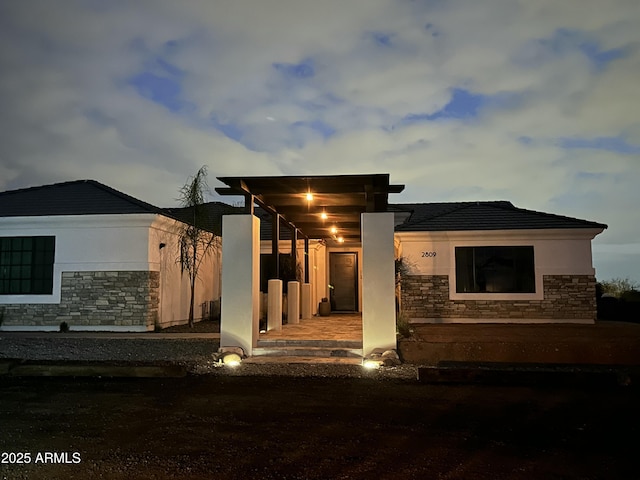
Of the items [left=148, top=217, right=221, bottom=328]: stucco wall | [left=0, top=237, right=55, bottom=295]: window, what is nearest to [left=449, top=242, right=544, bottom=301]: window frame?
[left=148, top=217, right=221, bottom=328]: stucco wall

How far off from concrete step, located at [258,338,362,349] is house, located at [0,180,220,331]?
503cm

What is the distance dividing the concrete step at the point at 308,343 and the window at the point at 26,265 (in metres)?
7.67

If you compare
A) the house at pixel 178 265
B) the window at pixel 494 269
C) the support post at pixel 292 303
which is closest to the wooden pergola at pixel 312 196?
the house at pixel 178 265

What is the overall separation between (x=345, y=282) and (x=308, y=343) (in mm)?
9170

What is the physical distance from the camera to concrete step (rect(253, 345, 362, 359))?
905cm

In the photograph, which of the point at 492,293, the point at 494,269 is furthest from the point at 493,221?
the point at 492,293

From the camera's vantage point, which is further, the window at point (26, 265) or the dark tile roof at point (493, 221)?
the dark tile roof at point (493, 221)

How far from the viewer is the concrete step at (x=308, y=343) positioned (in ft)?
30.3

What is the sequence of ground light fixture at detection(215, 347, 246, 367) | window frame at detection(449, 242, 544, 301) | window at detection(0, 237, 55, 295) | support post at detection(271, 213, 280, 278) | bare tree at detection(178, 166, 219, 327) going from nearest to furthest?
1. ground light fixture at detection(215, 347, 246, 367)
2. support post at detection(271, 213, 280, 278)
3. window at detection(0, 237, 55, 295)
4. window frame at detection(449, 242, 544, 301)
5. bare tree at detection(178, 166, 219, 327)

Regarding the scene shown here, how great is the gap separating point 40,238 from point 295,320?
25.5 feet

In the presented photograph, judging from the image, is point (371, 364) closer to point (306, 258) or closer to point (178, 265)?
point (306, 258)

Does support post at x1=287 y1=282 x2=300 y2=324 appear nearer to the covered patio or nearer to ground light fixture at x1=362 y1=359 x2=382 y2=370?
the covered patio

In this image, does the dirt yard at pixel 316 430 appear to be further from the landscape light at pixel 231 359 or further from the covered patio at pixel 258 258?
the covered patio at pixel 258 258

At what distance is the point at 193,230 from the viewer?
48.3ft
